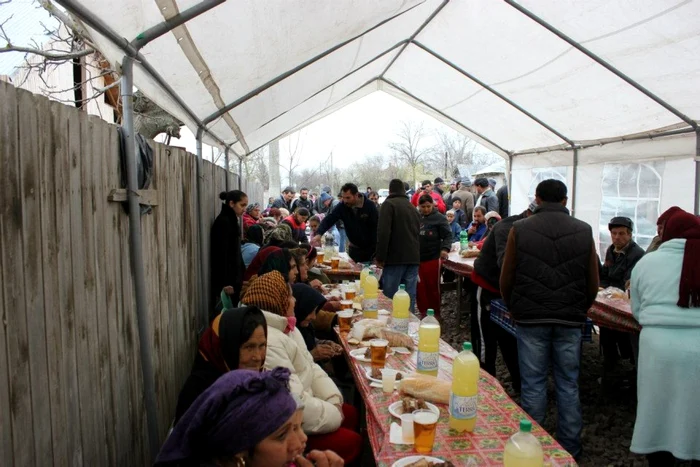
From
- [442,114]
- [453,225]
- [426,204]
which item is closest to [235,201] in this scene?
[426,204]

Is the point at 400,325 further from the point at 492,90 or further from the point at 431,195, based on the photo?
the point at 492,90

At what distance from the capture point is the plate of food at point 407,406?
231 cm

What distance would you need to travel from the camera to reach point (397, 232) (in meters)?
6.25

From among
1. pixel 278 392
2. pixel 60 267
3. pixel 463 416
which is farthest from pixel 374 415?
pixel 60 267

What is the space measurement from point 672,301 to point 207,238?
14.0ft

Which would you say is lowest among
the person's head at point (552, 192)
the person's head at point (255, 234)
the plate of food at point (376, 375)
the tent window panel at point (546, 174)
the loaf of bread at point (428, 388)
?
the plate of food at point (376, 375)

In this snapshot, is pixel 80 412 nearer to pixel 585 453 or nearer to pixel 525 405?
pixel 525 405

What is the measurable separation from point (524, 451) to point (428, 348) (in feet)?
3.86

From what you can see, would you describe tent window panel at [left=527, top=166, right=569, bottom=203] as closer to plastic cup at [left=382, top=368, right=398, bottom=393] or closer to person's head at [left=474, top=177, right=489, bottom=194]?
person's head at [left=474, top=177, right=489, bottom=194]

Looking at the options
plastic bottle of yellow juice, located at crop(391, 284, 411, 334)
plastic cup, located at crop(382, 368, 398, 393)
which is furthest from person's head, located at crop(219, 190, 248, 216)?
plastic cup, located at crop(382, 368, 398, 393)

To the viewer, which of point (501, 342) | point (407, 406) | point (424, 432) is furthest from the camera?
point (501, 342)

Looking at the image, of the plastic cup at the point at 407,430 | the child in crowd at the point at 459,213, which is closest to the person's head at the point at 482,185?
the child in crowd at the point at 459,213

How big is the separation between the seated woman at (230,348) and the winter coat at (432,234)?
4823mm

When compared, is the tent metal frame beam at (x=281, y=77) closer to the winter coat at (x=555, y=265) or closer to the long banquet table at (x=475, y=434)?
the winter coat at (x=555, y=265)
